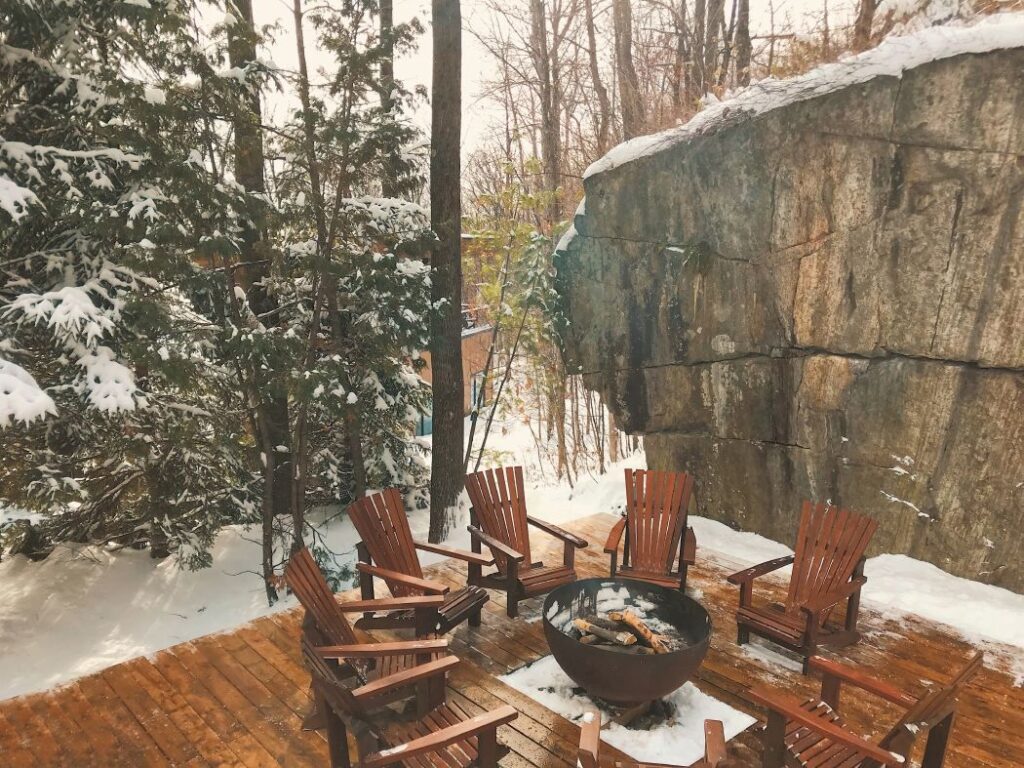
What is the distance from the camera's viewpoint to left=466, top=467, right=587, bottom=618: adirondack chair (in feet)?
12.6

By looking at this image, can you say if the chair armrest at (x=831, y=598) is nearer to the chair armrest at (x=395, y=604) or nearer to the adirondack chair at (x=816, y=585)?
the adirondack chair at (x=816, y=585)

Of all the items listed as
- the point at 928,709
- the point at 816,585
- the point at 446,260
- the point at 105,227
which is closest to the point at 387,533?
the point at 816,585

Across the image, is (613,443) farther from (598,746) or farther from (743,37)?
(598,746)

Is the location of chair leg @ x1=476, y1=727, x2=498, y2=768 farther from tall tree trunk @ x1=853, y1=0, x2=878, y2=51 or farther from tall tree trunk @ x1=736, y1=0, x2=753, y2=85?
tall tree trunk @ x1=736, y1=0, x2=753, y2=85

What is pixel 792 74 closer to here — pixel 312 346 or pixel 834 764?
pixel 312 346

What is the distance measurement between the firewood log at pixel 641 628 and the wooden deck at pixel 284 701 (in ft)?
1.73

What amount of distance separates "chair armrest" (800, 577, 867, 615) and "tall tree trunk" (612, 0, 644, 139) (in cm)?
781

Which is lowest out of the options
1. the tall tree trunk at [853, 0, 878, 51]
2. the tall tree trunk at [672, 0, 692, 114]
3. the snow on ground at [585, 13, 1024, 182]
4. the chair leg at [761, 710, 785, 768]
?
the chair leg at [761, 710, 785, 768]

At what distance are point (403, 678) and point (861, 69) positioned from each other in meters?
5.06

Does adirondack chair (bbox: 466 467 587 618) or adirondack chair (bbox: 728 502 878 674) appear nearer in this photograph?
adirondack chair (bbox: 728 502 878 674)

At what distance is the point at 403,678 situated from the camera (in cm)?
243

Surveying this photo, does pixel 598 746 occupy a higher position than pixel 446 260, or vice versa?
pixel 446 260

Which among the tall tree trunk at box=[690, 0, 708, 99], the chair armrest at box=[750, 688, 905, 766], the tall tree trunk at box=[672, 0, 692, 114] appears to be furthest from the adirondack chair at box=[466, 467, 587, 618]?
the tall tree trunk at box=[690, 0, 708, 99]

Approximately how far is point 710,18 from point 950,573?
820 centimetres
